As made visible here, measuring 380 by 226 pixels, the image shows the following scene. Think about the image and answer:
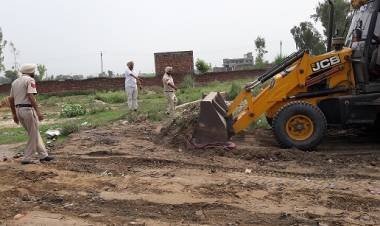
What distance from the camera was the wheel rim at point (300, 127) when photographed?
952 centimetres

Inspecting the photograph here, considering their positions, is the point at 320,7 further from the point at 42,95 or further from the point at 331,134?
the point at 331,134

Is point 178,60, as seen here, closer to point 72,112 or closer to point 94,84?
point 94,84

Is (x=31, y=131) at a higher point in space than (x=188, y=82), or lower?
lower

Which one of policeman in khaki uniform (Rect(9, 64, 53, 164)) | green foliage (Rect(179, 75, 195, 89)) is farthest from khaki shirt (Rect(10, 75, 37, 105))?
green foliage (Rect(179, 75, 195, 89))

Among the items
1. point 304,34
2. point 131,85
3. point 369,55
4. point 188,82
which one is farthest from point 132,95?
point 304,34

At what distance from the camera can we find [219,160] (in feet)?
29.2

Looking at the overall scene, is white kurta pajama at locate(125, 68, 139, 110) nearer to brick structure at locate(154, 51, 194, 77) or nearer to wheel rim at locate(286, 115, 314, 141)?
wheel rim at locate(286, 115, 314, 141)

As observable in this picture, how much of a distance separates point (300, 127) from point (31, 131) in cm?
474

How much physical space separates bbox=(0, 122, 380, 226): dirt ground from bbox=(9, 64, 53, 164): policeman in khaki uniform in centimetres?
31

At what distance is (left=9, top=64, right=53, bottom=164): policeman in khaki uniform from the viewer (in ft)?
30.4

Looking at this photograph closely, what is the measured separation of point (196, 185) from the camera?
7.34 m

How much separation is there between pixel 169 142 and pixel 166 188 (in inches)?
123

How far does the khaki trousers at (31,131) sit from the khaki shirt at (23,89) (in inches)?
6.7

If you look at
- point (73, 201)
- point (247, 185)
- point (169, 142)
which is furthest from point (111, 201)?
point (169, 142)
